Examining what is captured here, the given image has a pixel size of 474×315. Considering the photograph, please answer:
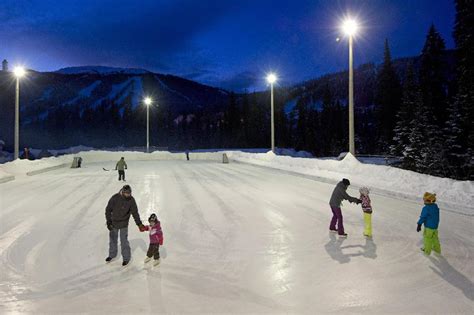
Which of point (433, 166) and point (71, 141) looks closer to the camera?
point (433, 166)

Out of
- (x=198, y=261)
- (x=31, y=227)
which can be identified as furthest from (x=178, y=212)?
(x=198, y=261)

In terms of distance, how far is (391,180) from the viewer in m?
17.1

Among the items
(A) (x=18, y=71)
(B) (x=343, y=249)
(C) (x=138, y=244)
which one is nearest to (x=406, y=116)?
(A) (x=18, y=71)

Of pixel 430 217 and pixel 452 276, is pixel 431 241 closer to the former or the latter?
pixel 430 217

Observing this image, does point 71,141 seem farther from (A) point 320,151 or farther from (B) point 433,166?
(B) point 433,166

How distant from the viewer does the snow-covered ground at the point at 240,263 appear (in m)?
5.49

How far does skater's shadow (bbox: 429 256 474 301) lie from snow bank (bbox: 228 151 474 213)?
546 centimetres

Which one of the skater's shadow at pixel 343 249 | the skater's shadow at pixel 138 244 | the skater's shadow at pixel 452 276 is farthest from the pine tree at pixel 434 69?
the skater's shadow at pixel 138 244

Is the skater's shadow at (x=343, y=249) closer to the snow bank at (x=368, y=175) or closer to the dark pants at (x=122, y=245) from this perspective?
the dark pants at (x=122, y=245)

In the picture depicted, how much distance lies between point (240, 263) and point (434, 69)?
54186 millimetres

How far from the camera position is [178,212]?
1240 centimetres

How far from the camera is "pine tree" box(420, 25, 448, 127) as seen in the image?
4981cm

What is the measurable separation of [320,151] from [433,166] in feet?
245

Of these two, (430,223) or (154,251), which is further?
(430,223)
